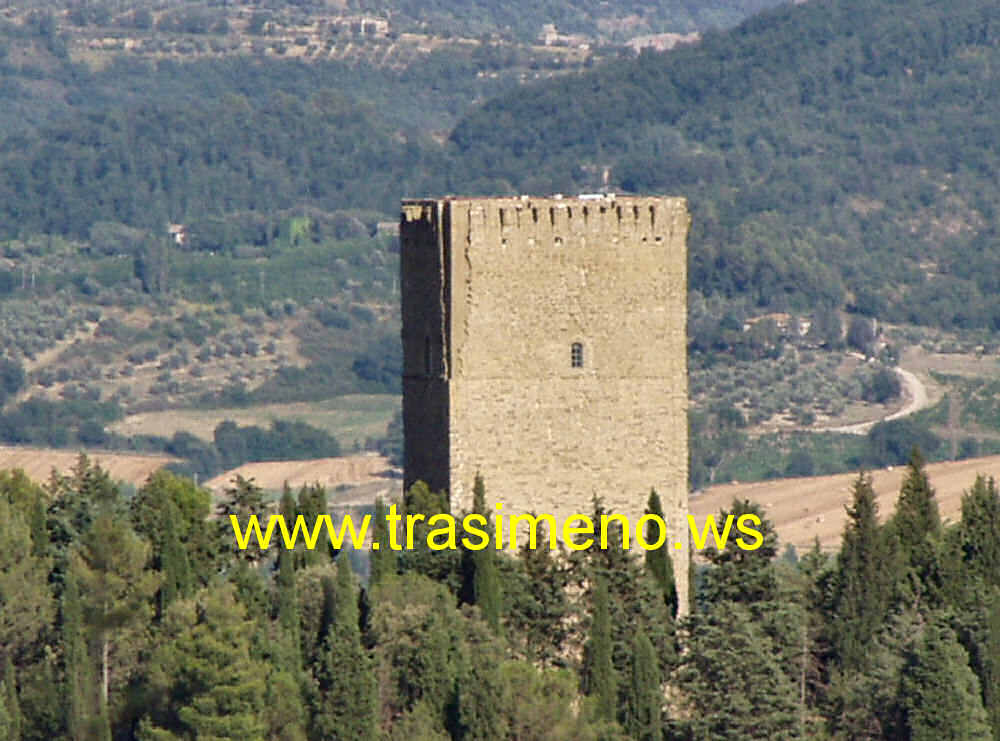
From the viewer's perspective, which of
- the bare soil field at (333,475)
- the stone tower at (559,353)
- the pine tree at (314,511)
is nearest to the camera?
the pine tree at (314,511)

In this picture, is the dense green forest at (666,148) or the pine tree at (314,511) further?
the dense green forest at (666,148)

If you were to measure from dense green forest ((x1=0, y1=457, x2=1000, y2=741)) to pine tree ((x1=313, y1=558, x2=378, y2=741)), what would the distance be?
0.08 feet

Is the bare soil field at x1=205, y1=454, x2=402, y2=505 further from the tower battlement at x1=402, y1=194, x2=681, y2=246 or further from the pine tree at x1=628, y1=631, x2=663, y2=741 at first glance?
the pine tree at x1=628, y1=631, x2=663, y2=741

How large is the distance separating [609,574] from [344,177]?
Result: 153369mm

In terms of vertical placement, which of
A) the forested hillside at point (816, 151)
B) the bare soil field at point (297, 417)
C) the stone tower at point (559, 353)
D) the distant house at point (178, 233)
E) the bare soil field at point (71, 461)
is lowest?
the bare soil field at point (297, 417)

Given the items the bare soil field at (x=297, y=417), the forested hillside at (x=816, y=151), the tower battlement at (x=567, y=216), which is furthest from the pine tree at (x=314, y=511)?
the forested hillside at (x=816, y=151)

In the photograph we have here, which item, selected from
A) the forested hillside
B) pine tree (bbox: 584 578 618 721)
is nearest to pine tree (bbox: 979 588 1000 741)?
pine tree (bbox: 584 578 618 721)

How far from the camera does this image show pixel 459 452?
42.5 meters

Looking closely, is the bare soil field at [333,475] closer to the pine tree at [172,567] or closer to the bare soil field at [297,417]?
the bare soil field at [297,417]

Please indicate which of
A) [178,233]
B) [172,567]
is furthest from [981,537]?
[178,233]

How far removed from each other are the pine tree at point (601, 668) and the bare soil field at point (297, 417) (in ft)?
294

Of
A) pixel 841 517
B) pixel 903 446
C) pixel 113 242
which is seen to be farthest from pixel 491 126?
pixel 841 517

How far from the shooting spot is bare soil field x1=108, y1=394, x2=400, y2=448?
132 m

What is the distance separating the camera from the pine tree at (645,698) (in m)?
39.2
